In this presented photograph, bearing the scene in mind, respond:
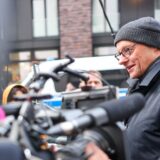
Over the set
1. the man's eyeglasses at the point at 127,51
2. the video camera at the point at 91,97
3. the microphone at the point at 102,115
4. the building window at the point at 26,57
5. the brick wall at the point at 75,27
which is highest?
the microphone at the point at 102,115

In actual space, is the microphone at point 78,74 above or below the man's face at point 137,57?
above

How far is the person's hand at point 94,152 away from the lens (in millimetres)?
1188

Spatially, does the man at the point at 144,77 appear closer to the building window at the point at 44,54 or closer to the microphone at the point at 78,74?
the microphone at the point at 78,74

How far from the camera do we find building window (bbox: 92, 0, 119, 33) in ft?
39.2

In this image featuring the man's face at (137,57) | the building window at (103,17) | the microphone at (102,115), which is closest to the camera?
the microphone at (102,115)

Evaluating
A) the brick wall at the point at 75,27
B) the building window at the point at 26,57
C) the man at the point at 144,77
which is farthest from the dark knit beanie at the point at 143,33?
the building window at the point at 26,57

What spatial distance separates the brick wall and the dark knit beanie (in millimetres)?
9549

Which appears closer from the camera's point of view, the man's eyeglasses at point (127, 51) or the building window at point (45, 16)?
the man's eyeglasses at point (127, 51)

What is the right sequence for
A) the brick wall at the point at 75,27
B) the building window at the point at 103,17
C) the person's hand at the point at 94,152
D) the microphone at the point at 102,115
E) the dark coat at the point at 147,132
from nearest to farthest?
1. the microphone at the point at 102,115
2. the person's hand at the point at 94,152
3. the dark coat at the point at 147,132
4. the building window at the point at 103,17
5. the brick wall at the point at 75,27

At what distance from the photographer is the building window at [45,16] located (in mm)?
12344

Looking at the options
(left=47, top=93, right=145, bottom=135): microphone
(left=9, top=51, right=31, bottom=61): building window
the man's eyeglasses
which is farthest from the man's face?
(left=9, top=51, right=31, bottom=61): building window

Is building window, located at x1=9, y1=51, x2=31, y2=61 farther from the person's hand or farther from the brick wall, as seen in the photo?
the person's hand

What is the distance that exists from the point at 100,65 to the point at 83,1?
4984 millimetres

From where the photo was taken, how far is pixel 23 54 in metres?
12.5
